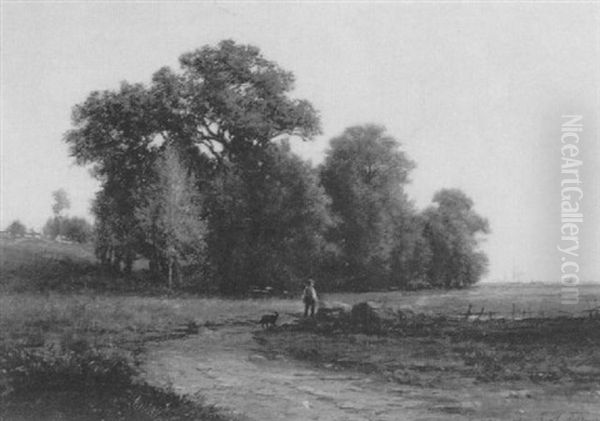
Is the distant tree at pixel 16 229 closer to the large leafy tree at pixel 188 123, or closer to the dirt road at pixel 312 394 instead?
the large leafy tree at pixel 188 123

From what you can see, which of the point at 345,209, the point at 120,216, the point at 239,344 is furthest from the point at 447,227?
the point at 120,216

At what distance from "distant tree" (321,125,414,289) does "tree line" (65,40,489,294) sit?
0.01 meters

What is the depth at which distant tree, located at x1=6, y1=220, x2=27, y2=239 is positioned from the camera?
732 cm

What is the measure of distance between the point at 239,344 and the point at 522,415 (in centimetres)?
334

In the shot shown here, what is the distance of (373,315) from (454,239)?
5.51 feet

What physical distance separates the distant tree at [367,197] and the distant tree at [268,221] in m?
0.23

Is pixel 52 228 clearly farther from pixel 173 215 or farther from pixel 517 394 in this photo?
pixel 517 394

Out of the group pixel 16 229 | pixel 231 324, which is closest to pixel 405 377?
pixel 231 324

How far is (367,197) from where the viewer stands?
724cm

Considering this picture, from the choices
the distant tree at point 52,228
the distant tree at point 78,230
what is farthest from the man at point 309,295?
the distant tree at point 52,228

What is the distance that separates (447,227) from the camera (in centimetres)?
703

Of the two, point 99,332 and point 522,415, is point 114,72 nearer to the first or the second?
point 99,332

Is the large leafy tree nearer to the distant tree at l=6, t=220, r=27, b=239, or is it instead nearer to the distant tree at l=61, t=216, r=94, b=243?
the distant tree at l=61, t=216, r=94, b=243

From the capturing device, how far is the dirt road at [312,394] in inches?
214
